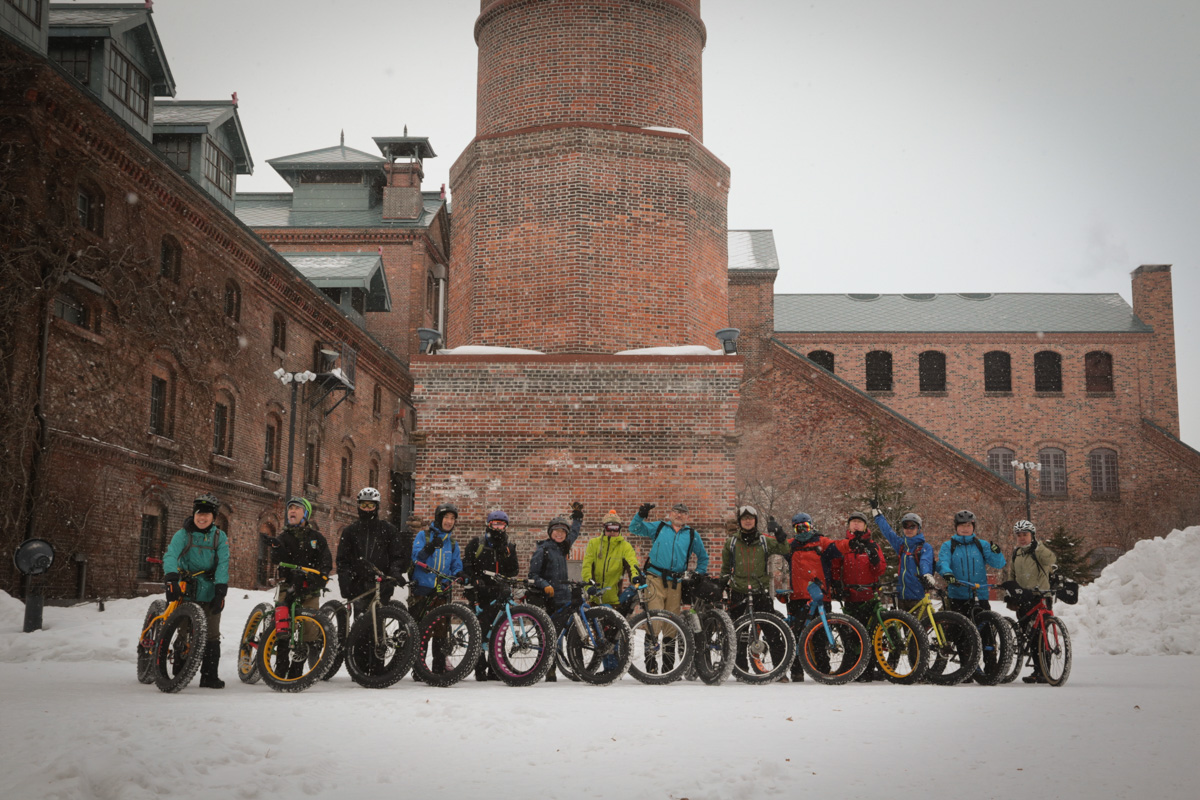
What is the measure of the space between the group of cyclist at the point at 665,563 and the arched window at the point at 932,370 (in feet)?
126

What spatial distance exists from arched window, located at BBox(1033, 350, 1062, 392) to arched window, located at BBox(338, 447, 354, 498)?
30707 mm

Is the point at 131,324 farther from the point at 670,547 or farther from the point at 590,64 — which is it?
the point at 670,547

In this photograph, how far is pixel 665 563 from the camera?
1214cm

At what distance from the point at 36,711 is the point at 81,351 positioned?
44.2 ft

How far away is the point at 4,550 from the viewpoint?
16984mm

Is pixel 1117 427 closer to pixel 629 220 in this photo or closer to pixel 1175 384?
pixel 1175 384

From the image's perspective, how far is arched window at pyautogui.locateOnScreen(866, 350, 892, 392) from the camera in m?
49.1

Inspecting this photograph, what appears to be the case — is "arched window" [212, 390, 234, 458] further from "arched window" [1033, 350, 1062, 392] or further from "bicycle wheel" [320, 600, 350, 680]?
"arched window" [1033, 350, 1062, 392]

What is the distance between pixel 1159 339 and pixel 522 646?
46.6 metres

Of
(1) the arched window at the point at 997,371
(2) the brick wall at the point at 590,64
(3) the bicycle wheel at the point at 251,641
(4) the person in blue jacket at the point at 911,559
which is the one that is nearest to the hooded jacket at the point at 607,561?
(4) the person in blue jacket at the point at 911,559

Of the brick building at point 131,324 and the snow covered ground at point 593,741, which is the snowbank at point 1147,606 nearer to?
the snow covered ground at point 593,741

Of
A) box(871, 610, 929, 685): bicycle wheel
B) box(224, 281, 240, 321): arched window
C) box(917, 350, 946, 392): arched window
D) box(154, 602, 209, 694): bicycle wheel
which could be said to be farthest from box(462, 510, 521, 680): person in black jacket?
box(917, 350, 946, 392): arched window

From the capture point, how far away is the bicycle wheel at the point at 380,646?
31.5 ft

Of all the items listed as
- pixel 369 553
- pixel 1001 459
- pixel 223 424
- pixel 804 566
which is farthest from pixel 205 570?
pixel 1001 459
